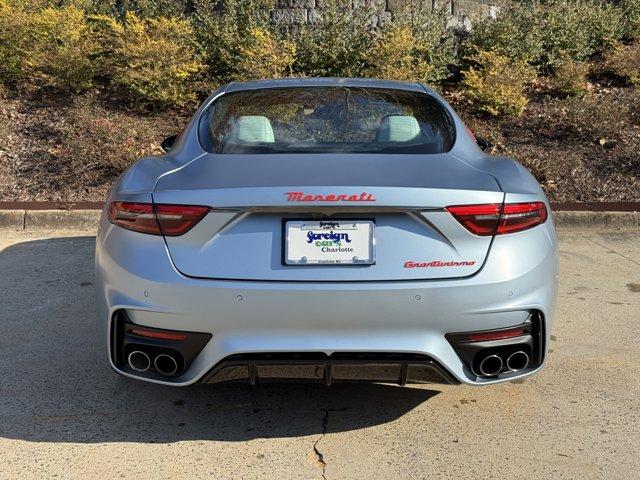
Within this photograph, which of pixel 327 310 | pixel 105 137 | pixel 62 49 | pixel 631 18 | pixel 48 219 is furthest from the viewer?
pixel 631 18

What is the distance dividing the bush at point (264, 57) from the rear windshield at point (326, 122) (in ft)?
18.4

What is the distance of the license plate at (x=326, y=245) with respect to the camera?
8.68 feet

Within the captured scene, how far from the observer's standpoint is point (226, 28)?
400 inches

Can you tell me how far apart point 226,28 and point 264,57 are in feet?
3.38

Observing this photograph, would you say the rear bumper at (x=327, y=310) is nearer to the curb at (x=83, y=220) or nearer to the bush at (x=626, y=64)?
the curb at (x=83, y=220)

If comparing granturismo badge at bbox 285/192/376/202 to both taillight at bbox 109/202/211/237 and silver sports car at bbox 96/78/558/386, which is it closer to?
silver sports car at bbox 96/78/558/386

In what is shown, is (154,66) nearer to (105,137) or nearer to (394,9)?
(105,137)

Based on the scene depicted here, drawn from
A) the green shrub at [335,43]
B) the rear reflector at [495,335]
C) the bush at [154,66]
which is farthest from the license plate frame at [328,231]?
the green shrub at [335,43]

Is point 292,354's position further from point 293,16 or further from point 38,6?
point 38,6

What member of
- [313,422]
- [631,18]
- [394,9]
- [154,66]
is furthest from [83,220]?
[631,18]

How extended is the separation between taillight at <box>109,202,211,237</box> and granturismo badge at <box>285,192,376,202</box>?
1.06ft

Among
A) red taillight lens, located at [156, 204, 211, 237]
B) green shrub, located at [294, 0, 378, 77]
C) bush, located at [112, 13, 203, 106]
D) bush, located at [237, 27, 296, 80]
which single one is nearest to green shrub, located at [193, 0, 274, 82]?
bush, located at [237, 27, 296, 80]

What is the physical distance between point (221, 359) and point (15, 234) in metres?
4.88

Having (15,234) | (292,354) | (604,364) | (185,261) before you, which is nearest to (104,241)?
(185,261)
